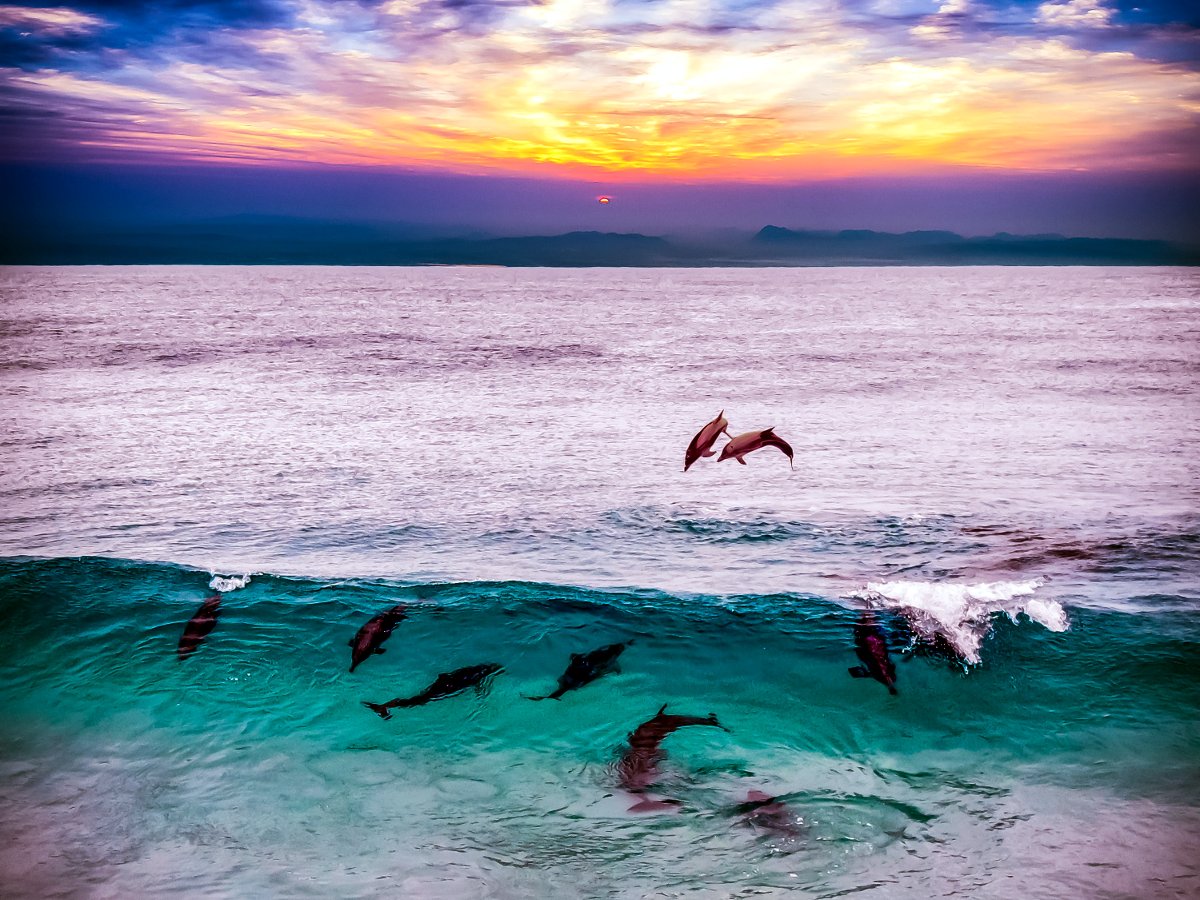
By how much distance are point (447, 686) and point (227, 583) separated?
4.03 m

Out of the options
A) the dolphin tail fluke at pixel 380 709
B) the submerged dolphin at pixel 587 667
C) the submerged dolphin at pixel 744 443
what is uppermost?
the submerged dolphin at pixel 744 443

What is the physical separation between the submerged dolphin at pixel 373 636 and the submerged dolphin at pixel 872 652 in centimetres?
530

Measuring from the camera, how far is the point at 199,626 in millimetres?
10219

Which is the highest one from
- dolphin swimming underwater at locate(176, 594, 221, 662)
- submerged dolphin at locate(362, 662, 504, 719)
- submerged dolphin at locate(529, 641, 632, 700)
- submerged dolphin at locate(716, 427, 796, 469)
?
submerged dolphin at locate(716, 427, 796, 469)

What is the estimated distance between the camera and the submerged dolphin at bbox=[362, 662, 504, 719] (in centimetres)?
873

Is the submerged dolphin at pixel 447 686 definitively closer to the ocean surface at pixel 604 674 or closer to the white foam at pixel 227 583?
the ocean surface at pixel 604 674

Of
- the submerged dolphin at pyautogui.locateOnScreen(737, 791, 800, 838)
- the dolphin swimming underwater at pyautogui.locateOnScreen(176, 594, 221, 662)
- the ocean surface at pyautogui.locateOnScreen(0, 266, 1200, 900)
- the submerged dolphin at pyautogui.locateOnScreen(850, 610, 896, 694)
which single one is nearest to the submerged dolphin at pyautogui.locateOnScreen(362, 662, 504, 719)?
the ocean surface at pyautogui.locateOnScreen(0, 266, 1200, 900)

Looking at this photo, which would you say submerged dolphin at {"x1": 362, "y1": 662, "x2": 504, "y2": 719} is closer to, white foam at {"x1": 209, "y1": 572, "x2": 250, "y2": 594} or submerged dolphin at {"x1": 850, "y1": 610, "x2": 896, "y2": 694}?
white foam at {"x1": 209, "y1": 572, "x2": 250, "y2": 594}

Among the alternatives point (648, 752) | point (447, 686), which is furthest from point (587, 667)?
point (648, 752)

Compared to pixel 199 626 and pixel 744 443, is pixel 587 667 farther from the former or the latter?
pixel 199 626

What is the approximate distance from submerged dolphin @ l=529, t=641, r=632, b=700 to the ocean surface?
6.6 inches

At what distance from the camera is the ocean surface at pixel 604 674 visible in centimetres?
634

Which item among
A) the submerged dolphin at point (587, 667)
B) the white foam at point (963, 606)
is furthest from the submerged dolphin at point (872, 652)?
the submerged dolphin at point (587, 667)

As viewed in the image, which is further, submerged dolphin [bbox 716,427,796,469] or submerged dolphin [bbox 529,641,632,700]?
Answer: submerged dolphin [bbox 529,641,632,700]
